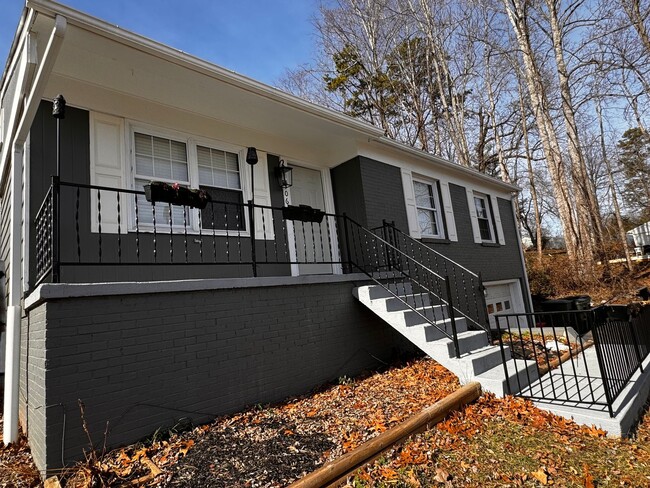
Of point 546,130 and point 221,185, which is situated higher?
point 546,130

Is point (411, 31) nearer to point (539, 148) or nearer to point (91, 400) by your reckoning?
point (539, 148)

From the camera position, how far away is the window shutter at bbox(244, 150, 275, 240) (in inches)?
236

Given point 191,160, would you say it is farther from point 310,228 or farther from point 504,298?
point 504,298

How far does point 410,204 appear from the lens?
7.62m

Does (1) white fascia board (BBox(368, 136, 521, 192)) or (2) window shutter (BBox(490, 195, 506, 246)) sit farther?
(2) window shutter (BBox(490, 195, 506, 246))

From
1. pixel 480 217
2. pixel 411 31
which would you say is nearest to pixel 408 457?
pixel 480 217

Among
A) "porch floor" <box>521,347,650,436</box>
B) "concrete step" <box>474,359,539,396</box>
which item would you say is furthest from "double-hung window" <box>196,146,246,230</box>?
"porch floor" <box>521,347,650,436</box>

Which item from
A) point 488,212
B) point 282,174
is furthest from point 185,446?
point 488,212

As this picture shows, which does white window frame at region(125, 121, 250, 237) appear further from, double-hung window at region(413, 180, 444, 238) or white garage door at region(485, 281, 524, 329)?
white garage door at region(485, 281, 524, 329)

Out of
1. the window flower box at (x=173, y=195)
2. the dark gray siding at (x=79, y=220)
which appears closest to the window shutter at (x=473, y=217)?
the dark gray siding at (x=79, y=220)

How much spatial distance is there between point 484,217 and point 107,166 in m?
8.96

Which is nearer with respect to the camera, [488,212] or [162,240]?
[162,240]

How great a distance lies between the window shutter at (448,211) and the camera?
854 centimetres

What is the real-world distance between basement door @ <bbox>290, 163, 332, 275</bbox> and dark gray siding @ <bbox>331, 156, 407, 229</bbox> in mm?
368
